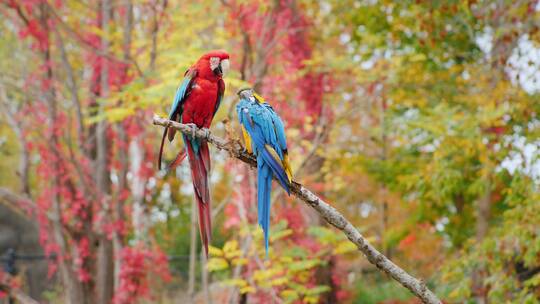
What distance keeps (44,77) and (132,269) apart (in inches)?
80.0

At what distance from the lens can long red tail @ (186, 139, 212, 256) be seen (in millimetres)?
1893

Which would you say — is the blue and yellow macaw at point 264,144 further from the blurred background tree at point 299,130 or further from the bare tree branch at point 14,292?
the bare tree branch at point 14,292

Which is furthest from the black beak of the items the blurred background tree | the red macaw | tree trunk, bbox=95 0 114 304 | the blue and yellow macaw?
tree trunk, bbox=95 0 114 304

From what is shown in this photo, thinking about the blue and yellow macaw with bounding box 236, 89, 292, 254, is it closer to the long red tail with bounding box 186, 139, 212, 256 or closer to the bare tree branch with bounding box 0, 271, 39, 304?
the long red tail with bounding box 186, 139, 212, 256

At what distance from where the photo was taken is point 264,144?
6.54 feet

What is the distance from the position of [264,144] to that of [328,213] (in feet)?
1.14

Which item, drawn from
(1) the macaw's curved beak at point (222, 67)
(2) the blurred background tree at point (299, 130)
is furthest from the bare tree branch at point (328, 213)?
(2) the blurred background tree at point (299, 130)

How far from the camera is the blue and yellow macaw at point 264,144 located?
1.91 m

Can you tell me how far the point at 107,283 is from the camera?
18.8 ft

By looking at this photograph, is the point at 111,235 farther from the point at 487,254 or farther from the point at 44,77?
the point at 487,254

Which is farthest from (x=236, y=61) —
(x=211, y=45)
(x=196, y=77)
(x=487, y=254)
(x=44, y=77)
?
(x=196, y=77)

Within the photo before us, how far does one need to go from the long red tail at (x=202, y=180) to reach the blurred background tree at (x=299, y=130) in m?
1.68

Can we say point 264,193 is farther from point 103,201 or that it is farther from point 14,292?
point 14,292

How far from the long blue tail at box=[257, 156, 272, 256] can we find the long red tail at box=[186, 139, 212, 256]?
0.58 ft
